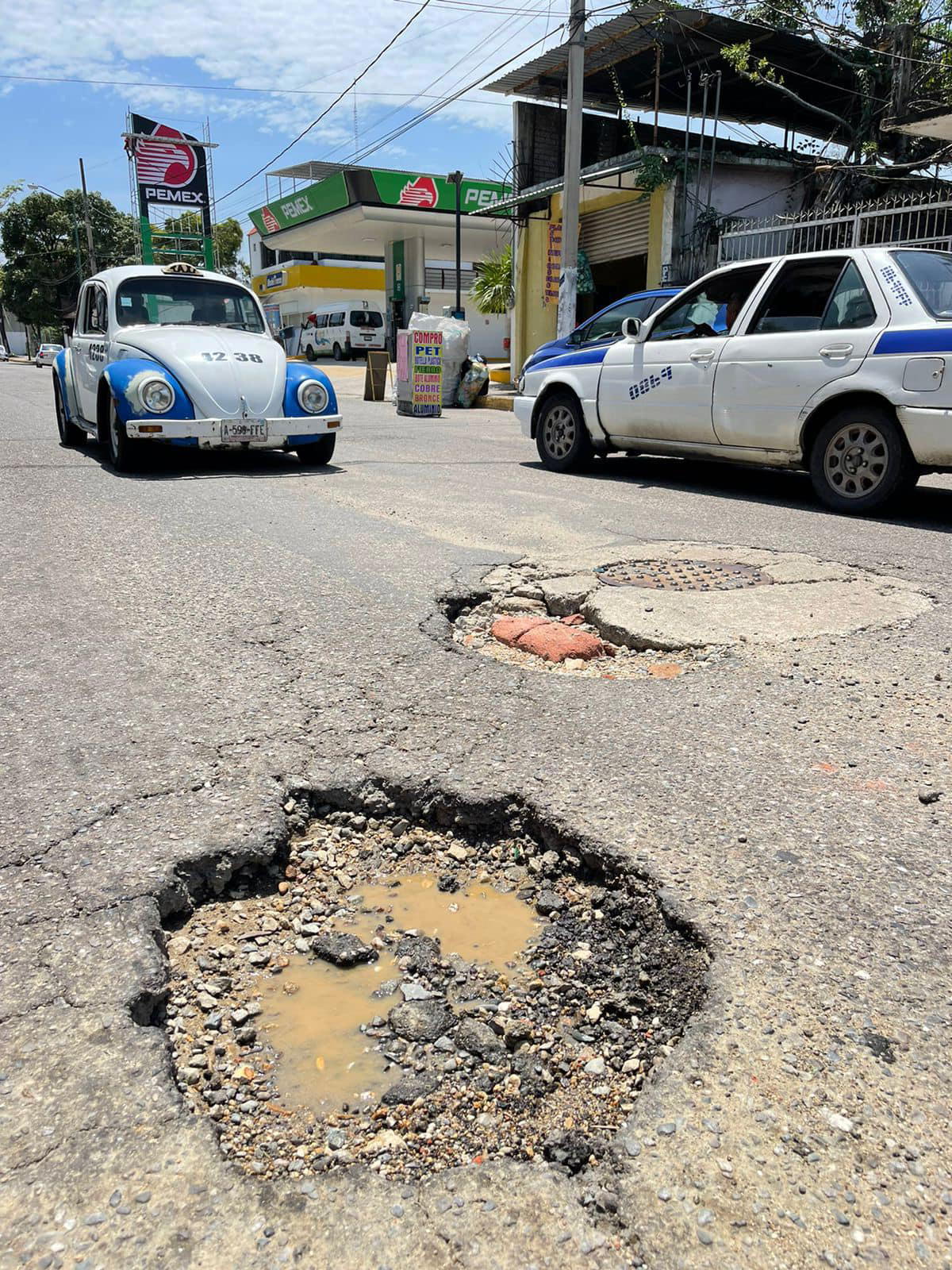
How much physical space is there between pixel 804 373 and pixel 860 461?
75 cm

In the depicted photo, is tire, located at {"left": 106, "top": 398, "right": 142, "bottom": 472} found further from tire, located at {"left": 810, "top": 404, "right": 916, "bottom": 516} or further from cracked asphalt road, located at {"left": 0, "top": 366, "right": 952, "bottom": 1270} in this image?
tire, located at {"left": 810, "top": 404, "right": 916, "bottom": 516}

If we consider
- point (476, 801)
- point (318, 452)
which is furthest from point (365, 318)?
point (476, 801)

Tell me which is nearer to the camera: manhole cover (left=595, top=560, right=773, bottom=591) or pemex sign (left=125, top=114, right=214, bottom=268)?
manhole cover (left=595, top=560, right=773, bottom=591)

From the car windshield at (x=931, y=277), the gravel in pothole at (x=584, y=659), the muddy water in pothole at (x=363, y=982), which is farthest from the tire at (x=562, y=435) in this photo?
the muddy water in pothole at (x=363, y=982)

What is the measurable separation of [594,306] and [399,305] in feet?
61.8

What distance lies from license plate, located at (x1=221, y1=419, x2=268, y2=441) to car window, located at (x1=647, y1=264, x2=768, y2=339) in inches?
136

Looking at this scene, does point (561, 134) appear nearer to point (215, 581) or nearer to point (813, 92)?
point (813, 92)

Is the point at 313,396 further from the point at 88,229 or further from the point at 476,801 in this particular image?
the point at 88,229

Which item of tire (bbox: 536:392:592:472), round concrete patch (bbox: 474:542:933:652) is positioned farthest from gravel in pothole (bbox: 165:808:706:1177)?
tire (bbox: 536:392:592:472)

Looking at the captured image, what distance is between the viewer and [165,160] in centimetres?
3878

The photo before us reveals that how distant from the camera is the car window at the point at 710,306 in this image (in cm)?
748

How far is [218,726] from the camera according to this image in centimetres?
311

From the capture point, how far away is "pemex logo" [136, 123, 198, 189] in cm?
3819

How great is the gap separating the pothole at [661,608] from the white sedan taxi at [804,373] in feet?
5.50
